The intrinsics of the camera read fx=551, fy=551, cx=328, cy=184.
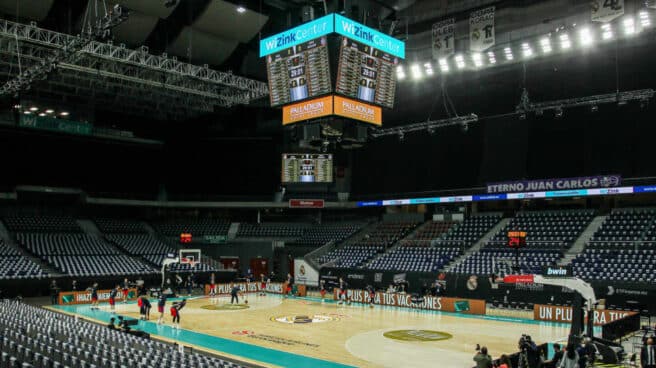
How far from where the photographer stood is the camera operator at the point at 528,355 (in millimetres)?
Result: 14836

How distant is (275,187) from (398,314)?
23505mm

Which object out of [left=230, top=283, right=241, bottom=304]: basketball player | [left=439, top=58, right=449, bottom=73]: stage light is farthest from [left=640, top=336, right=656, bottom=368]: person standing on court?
[left=439, top=58, right=449, bottom=73]: stage light

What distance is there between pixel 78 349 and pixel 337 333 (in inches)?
460

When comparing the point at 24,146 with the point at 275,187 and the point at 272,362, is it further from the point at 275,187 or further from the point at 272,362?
the point at 272,362

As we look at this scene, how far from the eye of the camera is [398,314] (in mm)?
28641

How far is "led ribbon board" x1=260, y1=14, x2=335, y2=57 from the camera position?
20250 millimetres

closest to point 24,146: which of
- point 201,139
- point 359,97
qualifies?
point 201,139

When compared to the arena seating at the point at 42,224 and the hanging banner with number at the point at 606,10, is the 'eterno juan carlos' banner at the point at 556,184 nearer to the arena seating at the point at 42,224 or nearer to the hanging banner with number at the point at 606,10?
the hanging banner with number at the point at 606,10

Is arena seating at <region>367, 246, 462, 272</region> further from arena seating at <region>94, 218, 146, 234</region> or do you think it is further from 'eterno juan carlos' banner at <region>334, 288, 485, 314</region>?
arena seating at <region>94, 218, 146, 234</region>

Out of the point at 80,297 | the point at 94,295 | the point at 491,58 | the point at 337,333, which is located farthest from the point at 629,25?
the point at 80,297

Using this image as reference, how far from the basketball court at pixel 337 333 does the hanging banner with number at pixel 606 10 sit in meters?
15.8

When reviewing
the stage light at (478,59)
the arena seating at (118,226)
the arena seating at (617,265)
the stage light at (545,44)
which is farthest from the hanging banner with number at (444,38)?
the arena seating at (118,226)

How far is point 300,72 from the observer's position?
21.7 meters

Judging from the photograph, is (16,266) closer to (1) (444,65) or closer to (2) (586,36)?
(1) (444,65)
